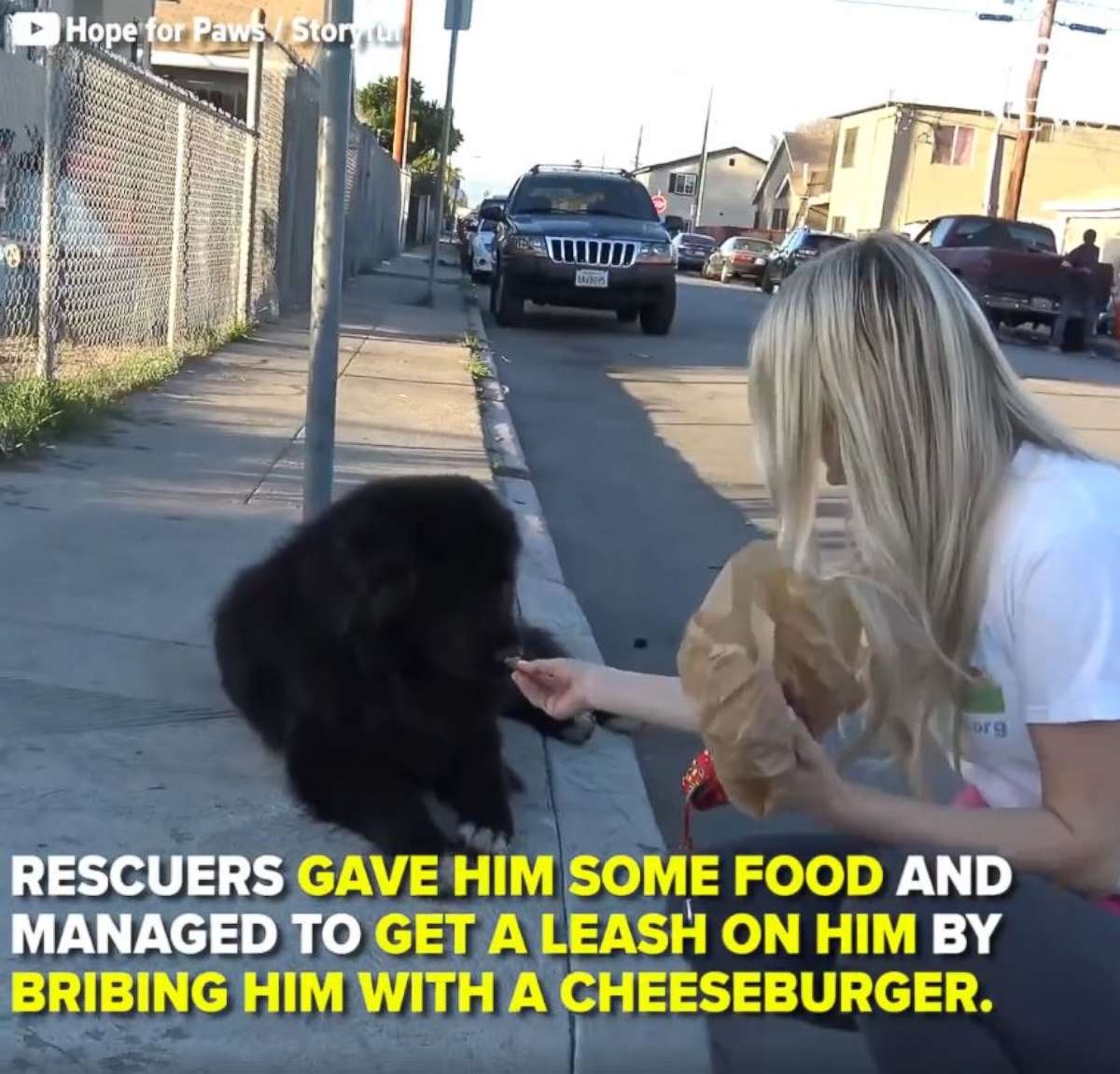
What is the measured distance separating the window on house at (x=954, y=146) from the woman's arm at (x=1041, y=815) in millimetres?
56345

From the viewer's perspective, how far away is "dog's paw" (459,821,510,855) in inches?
122

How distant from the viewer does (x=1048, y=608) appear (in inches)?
76.1

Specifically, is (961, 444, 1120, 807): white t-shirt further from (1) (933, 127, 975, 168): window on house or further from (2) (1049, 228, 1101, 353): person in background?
(1) (933, 127, 975, 168): window on house

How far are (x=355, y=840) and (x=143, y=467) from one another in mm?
3707

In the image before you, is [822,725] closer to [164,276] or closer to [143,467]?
[143,467]

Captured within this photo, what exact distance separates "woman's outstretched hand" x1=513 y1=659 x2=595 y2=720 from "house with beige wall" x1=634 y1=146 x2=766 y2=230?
9131 centimetres

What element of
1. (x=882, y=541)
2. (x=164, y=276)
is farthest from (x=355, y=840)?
(x=164, y=276)

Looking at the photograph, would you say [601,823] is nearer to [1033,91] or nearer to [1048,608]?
[1048,608]

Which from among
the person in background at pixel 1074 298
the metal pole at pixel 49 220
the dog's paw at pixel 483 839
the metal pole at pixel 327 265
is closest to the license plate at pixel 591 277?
the person in background at pixel 1074 298

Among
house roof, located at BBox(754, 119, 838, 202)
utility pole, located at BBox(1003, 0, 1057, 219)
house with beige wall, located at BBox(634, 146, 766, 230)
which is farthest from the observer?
house with beige wall, located at BBox(634, 146, 766, 230)

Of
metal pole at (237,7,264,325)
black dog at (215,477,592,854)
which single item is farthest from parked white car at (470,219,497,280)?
black dog at (215,477,592,854)

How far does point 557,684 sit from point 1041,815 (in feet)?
3.68

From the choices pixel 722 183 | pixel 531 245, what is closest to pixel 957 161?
pixel 722 183

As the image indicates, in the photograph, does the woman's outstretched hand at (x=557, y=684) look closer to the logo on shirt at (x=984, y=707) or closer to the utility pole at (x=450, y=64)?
the logo on shirt at (x=984, y=707)
